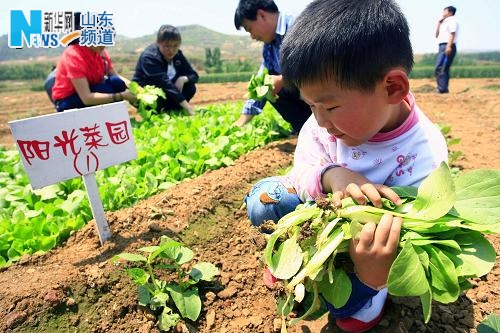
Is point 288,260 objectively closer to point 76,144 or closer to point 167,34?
point 76,144

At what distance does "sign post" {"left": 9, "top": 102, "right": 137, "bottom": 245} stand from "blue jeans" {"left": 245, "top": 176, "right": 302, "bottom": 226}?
2.77 feet

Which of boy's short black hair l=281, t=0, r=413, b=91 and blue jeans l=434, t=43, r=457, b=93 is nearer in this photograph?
boy's short black hair l=281, t=0, r=413, b=91

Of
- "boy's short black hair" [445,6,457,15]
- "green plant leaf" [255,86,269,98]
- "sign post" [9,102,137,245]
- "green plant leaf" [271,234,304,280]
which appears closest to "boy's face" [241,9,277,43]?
"green plant leaf" [255,86,269,98]

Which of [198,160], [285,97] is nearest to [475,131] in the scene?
[285,97]

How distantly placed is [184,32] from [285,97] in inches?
3485

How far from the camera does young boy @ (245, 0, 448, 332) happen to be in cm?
131

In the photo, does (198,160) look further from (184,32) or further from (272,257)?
(184,32)

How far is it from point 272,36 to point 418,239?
10.8 feet

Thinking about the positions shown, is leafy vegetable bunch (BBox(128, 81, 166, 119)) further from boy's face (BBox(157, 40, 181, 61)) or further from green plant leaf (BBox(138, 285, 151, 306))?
green plant leaf (BBox(138, 285, 151, 306))

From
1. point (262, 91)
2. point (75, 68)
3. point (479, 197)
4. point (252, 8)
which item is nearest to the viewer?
point (479, 197)

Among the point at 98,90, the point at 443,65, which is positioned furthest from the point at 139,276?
the point at 443,65

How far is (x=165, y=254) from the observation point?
6.21 ft

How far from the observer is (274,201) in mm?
2041

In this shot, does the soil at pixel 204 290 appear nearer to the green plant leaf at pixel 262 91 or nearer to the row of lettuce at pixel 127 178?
the row of lettuce at pixel 127 178
